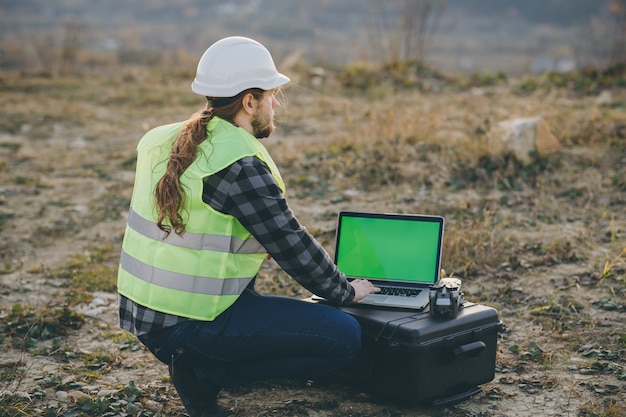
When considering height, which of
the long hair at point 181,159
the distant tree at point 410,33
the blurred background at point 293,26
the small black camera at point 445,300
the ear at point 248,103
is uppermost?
the blurred background at point 293,26

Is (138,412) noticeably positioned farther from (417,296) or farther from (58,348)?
(417,296)

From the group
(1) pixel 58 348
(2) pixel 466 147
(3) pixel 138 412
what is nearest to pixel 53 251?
(1) pixel 58 348

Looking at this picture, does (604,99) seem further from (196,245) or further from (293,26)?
(293,26)

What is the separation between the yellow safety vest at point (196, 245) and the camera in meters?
3.09

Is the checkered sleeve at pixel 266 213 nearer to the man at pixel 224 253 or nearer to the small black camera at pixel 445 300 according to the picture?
the man at pixel 224 253

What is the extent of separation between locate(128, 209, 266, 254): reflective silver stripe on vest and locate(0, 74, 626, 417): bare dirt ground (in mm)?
864

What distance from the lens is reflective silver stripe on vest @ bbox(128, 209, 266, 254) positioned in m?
3.11

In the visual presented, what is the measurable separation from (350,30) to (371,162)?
5899cm

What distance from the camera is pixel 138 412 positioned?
3613 millimetres

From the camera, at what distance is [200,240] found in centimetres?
311

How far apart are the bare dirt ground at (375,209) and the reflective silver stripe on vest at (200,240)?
0.86 metres

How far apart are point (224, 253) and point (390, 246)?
1.09 metres

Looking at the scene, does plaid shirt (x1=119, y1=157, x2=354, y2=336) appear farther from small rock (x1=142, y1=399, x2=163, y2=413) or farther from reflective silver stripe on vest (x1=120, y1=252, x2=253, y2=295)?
small rock (x1=142, y1=399, x2=163, y2=413)

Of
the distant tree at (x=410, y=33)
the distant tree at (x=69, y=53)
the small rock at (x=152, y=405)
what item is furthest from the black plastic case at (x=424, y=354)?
the distant tree at (x=69, y=53)
